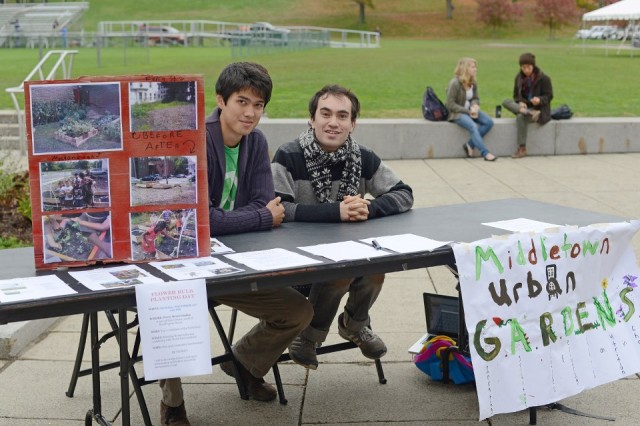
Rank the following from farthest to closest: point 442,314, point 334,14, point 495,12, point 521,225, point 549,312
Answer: point 334,14 → point 495,12 → point 442,314 → point 521,225 → point 549,312

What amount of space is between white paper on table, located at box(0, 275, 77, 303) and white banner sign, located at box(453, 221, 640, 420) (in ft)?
5.00

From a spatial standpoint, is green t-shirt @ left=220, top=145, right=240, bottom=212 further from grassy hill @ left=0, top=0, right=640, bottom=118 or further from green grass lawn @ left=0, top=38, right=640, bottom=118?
green grass lawn @ left=0, top=38, right=640, bottom=118

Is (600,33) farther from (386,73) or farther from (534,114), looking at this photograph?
(534,114)

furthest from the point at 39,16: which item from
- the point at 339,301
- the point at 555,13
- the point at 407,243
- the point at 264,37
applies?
the point at 407,243

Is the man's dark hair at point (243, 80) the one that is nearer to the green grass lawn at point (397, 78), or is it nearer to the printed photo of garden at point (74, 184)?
the printed photo of garden at point (74, 184)

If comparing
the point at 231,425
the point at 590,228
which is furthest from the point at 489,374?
the point at 231,425

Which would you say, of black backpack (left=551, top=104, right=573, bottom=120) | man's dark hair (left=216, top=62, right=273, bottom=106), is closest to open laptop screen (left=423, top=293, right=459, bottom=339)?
man's dark hair (left=216, top=62, right=273, bottom=106)

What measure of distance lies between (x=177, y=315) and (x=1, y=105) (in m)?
15.3

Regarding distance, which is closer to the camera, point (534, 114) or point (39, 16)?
point (534, 114)

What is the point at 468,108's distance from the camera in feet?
43.9

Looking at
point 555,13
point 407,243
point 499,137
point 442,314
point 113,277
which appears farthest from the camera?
point 555,13

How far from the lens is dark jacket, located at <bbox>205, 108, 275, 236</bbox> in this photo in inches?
165

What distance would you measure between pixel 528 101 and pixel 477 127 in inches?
33.1

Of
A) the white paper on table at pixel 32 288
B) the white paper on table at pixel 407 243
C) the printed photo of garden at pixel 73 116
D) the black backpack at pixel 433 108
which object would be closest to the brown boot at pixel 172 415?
the white paper on table at pixel 32 288
